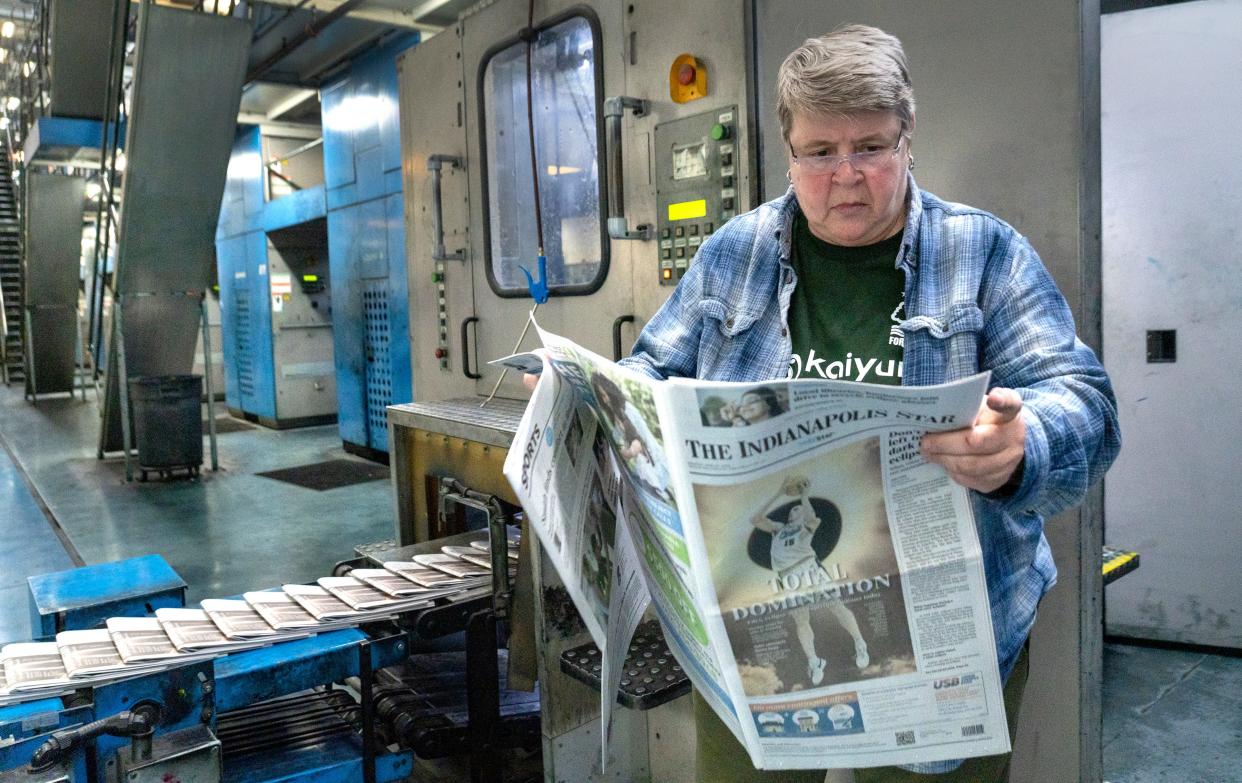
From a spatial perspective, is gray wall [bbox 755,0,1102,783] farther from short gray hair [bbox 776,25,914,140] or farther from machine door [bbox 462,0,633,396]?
machine door [bbox 462,0,633,396]

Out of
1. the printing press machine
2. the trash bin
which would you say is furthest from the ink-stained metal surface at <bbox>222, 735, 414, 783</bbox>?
the trash bin

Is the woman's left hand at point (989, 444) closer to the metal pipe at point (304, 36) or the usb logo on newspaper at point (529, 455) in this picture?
the usb logo on newspaper at point (529, 455)

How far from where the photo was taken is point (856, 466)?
89 cm

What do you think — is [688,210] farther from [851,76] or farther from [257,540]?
[257,540]

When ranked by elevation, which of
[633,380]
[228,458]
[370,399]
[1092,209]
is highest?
[1092,209]

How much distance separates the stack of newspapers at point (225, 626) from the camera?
1.79 meters

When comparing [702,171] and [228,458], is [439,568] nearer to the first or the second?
[702,171]

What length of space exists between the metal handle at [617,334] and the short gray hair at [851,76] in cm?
151

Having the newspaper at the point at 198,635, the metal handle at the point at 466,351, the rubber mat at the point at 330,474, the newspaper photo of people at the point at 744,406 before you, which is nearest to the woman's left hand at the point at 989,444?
the newspaper photo of people at the point at 744,406

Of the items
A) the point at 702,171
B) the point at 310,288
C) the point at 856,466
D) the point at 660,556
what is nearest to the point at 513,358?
the point at 660,556

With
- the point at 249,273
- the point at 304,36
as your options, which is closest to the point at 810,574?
the point at 304,36

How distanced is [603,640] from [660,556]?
0.45ft

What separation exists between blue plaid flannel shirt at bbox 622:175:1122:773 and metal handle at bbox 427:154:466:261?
2.21 metres

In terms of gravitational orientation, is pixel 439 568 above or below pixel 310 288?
below
